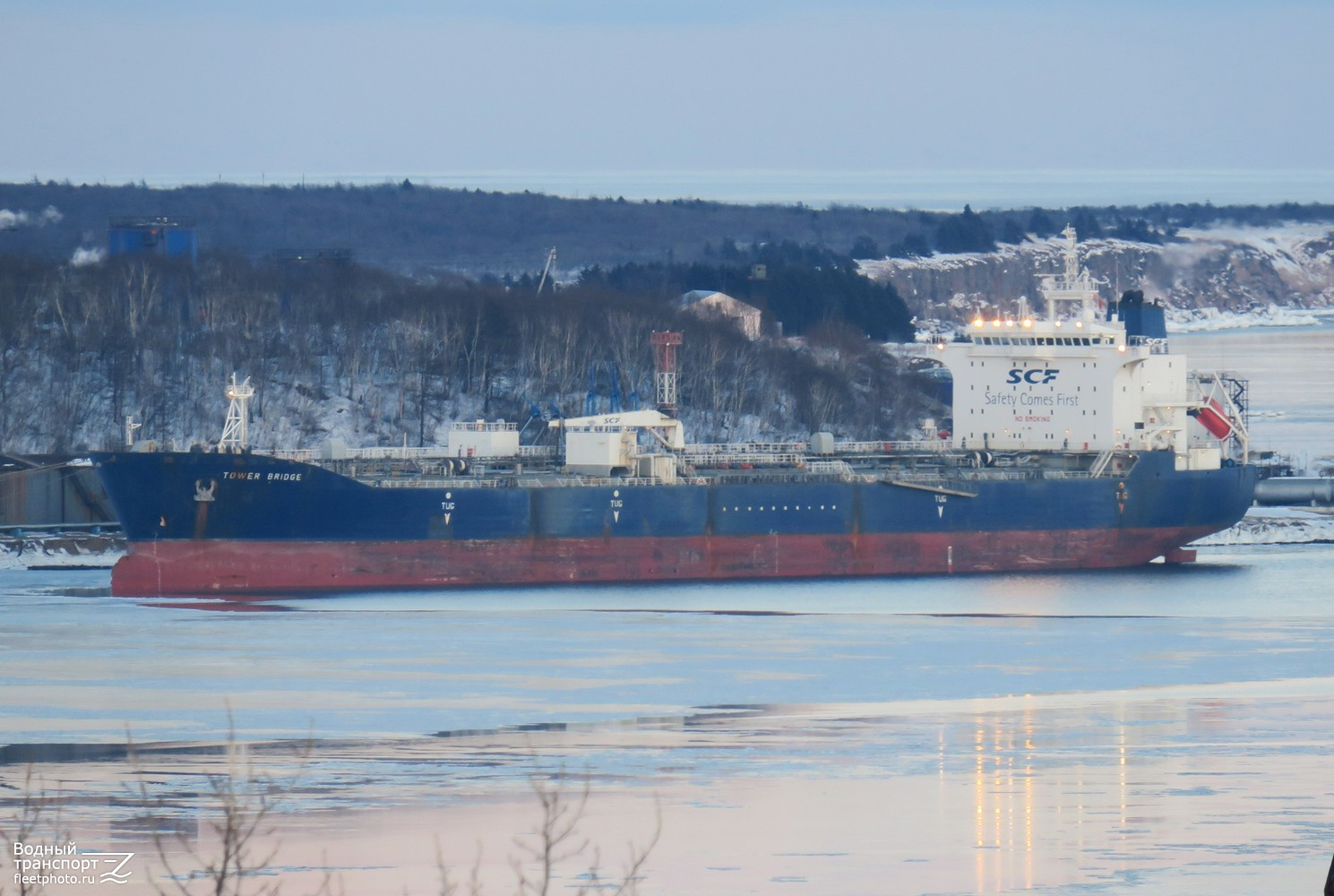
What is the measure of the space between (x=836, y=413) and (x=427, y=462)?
1904 cm

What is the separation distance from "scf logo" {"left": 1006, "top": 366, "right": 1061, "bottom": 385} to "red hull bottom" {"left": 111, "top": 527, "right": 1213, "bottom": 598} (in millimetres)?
3186

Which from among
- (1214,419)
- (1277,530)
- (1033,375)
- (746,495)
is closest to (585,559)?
(746,495)

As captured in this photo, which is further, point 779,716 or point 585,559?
point 585,559

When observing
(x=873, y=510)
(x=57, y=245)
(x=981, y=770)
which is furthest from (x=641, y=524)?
(x=57, y=245)

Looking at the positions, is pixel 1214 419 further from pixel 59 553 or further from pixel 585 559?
pixel 59 553

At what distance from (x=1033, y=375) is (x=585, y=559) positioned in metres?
9.48

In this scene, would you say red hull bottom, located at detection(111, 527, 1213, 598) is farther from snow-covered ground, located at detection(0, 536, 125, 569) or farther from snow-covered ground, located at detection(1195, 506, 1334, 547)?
snow-covered ground, located at detection(1195, 506, 1334, 547)

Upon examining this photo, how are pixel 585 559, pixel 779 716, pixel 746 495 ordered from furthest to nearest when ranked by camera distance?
pixel 746 495 < pixel 585 559 < pixel 779 716

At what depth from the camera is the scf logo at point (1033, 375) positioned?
3725 cm

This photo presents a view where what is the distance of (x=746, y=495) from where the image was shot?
108 feet

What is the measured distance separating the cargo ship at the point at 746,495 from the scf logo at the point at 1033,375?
0.11 feet

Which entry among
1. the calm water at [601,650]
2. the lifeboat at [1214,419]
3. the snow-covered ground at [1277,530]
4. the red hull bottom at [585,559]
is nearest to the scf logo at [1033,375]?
the red hull bottom at [585,559]

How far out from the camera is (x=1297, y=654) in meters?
25.2

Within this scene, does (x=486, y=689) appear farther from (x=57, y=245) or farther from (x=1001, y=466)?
(x=57, y=245)
